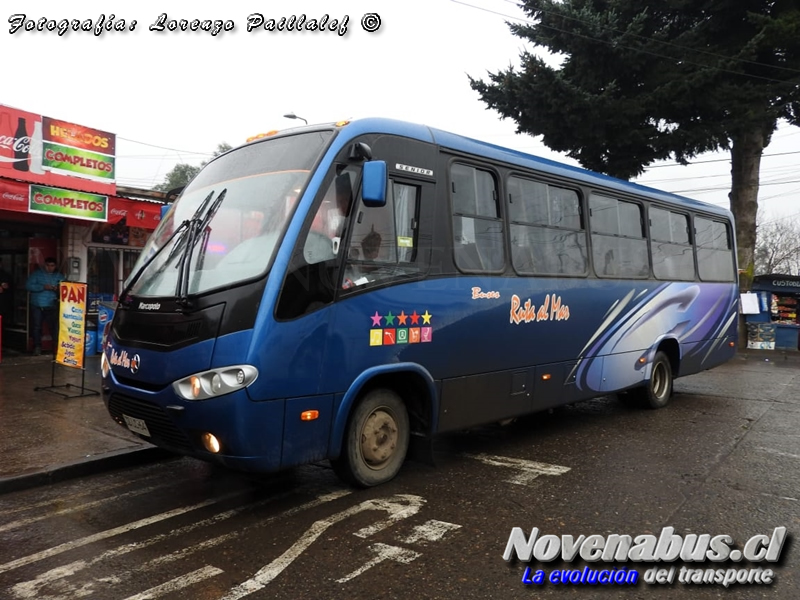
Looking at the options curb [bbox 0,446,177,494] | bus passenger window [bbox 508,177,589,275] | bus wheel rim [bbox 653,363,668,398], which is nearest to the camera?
curb [bbox 0,446,177,494]

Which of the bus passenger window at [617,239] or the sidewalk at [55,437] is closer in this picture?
the sidewalk at [55,437]

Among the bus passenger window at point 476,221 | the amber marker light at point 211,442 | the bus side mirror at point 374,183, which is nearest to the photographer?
the amber marker light at point 211,442

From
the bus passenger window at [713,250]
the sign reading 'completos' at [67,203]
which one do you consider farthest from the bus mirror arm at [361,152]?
the sign reading 'completos' at [67,203]

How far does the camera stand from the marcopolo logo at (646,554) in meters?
3.74

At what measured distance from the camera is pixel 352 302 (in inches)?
186

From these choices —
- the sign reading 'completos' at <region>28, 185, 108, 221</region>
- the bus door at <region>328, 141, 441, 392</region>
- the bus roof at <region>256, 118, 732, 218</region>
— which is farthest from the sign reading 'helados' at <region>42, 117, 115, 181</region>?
the bus door at <region>328, 141, 441, 392</region>

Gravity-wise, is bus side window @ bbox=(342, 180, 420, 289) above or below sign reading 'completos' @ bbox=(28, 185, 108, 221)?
below

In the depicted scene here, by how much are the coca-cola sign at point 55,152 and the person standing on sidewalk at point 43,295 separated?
1.62 metres

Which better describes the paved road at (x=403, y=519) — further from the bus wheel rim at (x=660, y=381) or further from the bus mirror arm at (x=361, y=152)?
the bus mirror arm at (x=361, y=152)

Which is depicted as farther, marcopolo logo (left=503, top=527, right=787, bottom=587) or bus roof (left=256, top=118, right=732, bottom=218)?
bus roof (left=256, top=118, right=732, bottom=218)

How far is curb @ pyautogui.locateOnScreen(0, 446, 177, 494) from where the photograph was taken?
5.15 metres

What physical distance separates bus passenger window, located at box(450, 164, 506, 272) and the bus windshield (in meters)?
1.51

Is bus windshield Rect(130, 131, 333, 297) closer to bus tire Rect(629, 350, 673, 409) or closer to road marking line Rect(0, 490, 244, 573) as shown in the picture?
road marking line Rect(0, 490, 244, 573)

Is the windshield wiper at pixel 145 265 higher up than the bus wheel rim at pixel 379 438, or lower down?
higher up
